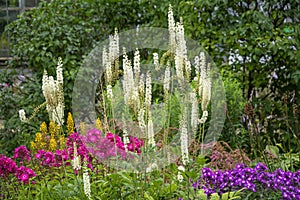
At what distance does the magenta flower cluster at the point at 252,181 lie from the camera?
2.62m

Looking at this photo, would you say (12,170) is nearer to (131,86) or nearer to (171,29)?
(131,86)

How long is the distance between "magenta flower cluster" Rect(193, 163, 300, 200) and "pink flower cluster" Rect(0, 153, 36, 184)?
947 mm

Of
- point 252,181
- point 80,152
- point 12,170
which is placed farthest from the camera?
point 80,152

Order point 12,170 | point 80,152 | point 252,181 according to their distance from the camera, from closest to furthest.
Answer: point 252,181
point 12,170
point 80,152

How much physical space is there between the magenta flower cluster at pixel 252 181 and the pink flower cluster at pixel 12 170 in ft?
3.11

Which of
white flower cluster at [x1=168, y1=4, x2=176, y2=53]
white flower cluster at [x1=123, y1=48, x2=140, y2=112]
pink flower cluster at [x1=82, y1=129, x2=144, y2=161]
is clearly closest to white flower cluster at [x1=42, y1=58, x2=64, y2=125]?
white flower cluster at [x1=123, y1=48, x2=140, y2=112]

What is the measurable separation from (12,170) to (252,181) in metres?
1.25

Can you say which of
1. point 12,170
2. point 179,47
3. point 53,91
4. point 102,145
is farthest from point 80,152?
point 179,47

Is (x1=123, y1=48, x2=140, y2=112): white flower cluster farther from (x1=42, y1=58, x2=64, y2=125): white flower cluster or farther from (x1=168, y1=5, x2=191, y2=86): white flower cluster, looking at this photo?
(x1=42, y1=58, x2=64, y2=125): white flower cluster

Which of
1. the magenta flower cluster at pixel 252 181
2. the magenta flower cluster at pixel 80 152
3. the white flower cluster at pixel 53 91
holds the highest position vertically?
the white flower cluster at pixel 53 91

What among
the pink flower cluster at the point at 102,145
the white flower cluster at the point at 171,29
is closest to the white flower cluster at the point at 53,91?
the white flower cluster at the point at 171,29

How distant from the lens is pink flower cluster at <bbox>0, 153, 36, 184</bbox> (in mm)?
2834

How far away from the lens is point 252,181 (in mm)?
2654

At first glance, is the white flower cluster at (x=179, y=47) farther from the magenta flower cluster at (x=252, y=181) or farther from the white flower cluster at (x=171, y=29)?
the magenta flower cluster at (x=252, y=181)
